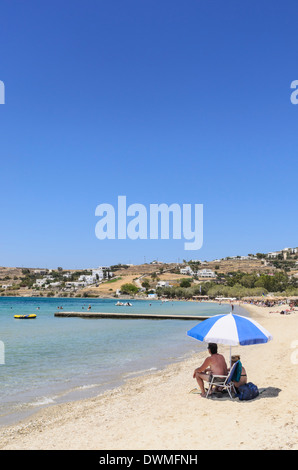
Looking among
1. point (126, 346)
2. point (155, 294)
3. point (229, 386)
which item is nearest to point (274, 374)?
point (229, 386)

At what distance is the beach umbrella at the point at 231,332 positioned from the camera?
893 centimetres

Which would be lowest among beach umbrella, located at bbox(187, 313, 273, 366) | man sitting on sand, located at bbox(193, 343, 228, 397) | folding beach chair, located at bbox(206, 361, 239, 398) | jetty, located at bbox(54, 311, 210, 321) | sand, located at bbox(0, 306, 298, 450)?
jetty, located at bbox(54, 311, 210, 321)

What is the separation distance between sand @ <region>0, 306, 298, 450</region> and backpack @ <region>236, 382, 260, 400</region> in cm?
16

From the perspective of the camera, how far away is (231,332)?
906cm

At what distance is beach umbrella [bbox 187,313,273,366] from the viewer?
29.3 ft

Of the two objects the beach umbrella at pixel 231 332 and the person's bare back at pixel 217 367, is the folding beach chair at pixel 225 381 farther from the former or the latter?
the beach umbrella at pixel 231 332

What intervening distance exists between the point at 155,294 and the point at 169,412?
176030mm

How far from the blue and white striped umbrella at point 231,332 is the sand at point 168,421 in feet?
4.73

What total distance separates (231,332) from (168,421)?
235 centimetres

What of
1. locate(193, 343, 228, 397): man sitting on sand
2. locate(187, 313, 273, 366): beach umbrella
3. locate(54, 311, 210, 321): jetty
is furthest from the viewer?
locate(54, 311, 210, 321): jetty

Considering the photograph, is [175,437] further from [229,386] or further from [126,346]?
[126,346]

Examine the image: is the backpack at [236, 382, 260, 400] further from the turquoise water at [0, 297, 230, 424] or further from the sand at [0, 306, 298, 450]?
the turquoise water at [0, 297, 230, 424]

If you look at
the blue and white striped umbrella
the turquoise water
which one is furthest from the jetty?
the blue and white striped umbrella

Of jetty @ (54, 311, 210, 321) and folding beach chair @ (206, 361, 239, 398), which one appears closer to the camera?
folding beach chair @ (206, 361, 239, 398)
